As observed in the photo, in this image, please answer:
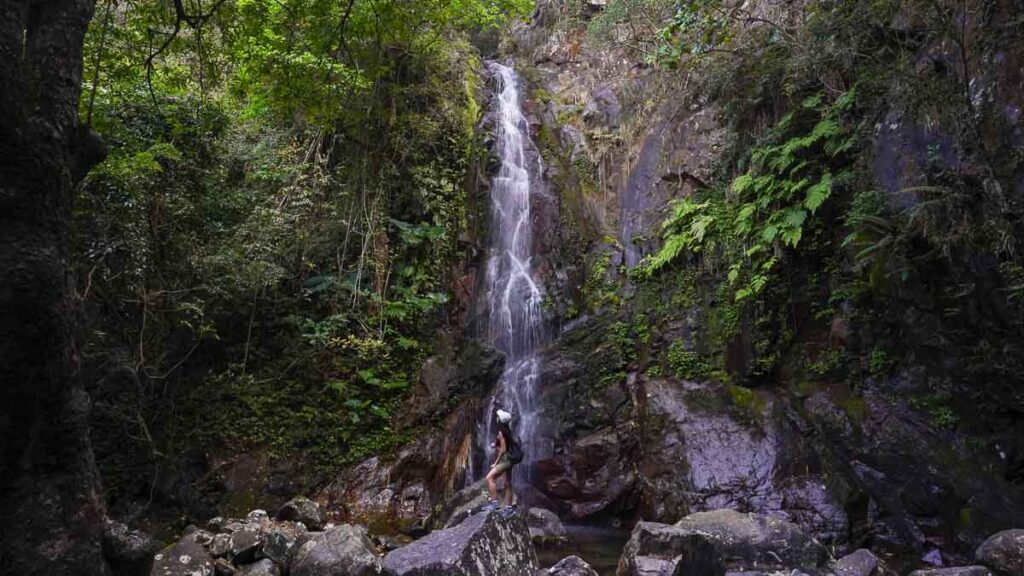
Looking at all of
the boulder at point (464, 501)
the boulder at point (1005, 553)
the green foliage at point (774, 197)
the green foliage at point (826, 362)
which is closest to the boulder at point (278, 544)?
the boulder at point (464, 501)

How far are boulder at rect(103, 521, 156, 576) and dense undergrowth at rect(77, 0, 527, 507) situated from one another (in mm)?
3216

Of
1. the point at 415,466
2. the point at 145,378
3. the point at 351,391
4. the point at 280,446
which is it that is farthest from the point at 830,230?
the point at 145,378

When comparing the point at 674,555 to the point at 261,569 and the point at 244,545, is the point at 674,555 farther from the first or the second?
the point at 244,545

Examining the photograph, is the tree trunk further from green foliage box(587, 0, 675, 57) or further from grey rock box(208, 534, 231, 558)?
green foliage box(587, 0, 675, 57)

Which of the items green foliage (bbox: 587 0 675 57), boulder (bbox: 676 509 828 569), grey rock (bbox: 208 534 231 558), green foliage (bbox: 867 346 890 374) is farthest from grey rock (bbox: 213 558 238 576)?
green foliage (bbox: 587 0 675 57)

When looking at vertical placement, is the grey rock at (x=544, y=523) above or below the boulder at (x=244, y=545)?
below

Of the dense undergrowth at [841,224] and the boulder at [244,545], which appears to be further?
the dense undergrowth at [841,224]

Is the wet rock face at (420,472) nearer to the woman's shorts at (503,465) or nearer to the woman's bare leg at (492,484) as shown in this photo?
the woman's bare leg at (492,484)

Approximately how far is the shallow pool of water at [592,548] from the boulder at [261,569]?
2973 mm

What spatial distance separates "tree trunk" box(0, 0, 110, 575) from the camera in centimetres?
230

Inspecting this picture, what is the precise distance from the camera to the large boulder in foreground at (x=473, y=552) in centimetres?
407

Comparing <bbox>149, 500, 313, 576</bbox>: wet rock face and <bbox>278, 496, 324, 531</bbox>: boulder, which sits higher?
<bbox>149, 500, 313, 576</bbox>: wet rock face

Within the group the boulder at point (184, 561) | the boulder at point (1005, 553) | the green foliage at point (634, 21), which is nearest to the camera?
the boulder at point (1005, 553)

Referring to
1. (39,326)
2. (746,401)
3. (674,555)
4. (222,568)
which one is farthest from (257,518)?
(746,401)
